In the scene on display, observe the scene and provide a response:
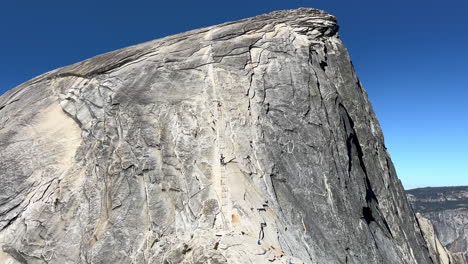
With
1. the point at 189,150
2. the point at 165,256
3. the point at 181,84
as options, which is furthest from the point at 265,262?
the point at 181,84

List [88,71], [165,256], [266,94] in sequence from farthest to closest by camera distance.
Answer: [88,71] → [266,94] → [165,256]

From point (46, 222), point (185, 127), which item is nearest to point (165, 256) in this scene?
point (185, 127)

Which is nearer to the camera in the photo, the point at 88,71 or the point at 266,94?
the point at 266,94

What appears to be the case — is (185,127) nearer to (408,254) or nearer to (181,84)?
(181,84)

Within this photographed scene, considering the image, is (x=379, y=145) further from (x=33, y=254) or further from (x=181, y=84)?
(x=33, y=254)

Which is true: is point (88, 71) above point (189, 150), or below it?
above

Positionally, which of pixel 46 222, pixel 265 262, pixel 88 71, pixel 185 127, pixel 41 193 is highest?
pixel 88 71

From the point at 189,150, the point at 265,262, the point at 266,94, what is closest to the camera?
the point at 265,262
